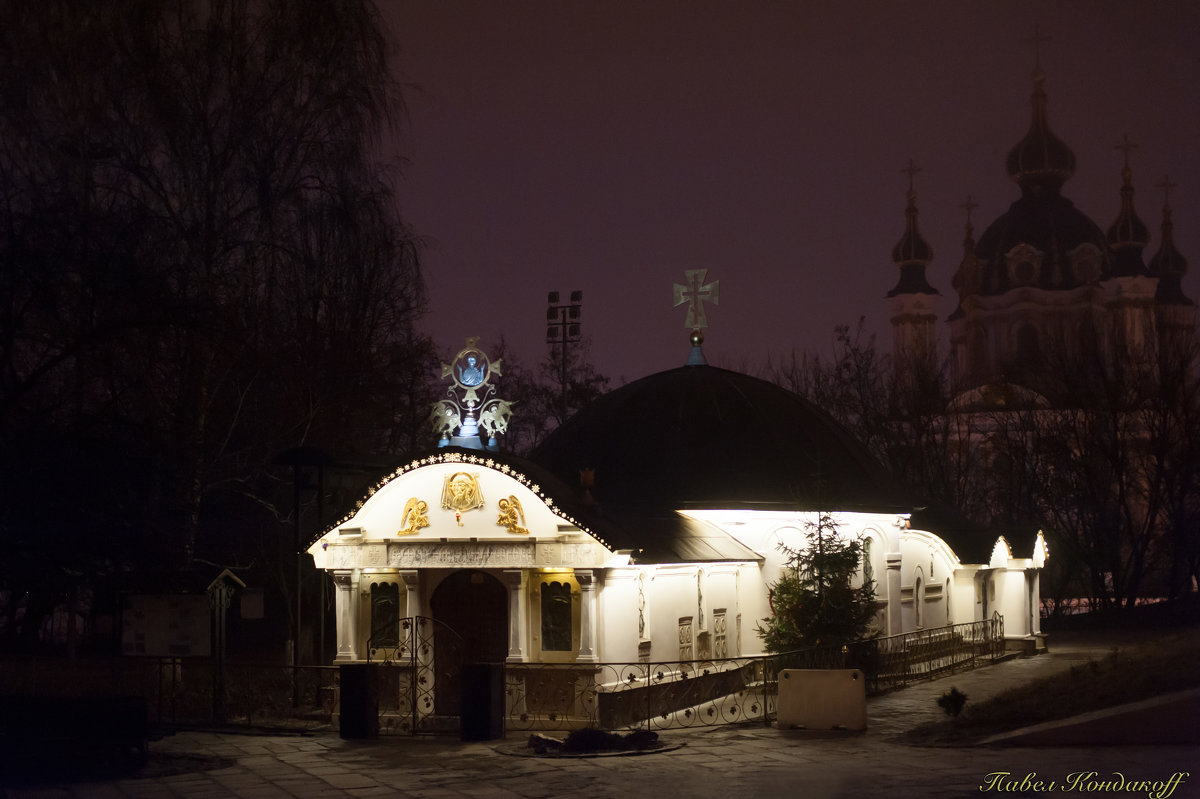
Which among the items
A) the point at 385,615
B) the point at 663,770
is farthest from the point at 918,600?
the point at 663,770

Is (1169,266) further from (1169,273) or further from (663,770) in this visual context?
(663,770)

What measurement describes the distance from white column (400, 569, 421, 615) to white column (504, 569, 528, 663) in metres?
1.70

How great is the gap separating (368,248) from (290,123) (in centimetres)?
269

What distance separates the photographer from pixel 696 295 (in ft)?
102

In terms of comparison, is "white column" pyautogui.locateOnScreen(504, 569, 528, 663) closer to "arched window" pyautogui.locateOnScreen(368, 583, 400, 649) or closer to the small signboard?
"arched window" pyautogui.locateOnScreen(368, 583, 400, 649)

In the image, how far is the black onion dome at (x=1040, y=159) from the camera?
122m

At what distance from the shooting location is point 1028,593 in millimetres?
38188

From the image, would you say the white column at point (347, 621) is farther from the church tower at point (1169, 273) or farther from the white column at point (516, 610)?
the church tower at point (1169, 273)

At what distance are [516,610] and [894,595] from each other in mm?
11382

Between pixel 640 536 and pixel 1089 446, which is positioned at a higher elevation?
pixel 1089 446

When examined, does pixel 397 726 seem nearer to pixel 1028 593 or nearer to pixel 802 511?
pixel 802 511

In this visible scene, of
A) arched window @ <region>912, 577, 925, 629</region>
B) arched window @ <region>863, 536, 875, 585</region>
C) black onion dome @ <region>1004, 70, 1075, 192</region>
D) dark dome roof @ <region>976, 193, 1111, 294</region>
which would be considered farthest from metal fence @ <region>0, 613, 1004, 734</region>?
black onion dome @ <region>1004, 70, 1075, 192</region>

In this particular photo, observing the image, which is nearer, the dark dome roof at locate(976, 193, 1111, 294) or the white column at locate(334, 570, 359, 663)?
the white column at locate(334, 570, 359, 663)

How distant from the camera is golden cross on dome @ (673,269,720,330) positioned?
3089 centimetres
